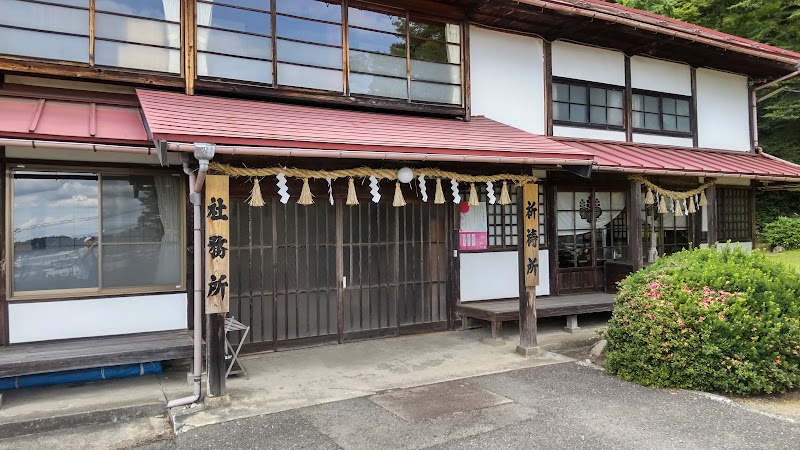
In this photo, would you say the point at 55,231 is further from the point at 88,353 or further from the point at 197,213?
the point at 197,213

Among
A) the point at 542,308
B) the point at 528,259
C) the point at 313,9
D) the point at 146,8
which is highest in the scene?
the point at 313,9

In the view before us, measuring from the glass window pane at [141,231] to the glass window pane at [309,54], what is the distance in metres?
2.32

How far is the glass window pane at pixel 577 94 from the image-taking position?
9875 mm

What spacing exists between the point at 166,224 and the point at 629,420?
5.87 metres

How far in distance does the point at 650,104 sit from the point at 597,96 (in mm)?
1567

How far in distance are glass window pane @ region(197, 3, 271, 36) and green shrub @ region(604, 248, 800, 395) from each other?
241 inches

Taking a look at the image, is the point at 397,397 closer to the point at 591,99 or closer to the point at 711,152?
the point at 591,99

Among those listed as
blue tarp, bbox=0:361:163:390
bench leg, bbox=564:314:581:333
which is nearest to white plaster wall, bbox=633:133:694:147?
bench leg, bbox=564:314:581:333

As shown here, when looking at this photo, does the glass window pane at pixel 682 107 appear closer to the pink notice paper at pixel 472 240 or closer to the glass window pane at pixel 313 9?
the pink notice paper at pixel 472 240

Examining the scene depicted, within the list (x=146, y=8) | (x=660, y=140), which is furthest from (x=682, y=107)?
(x=146, y=8)

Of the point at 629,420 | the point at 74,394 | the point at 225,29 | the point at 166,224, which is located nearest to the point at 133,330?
the point at 74,394

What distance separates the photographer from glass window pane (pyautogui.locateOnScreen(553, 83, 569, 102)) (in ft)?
31.9

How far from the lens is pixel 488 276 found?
29.1ft

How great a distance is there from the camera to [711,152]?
11250mm
